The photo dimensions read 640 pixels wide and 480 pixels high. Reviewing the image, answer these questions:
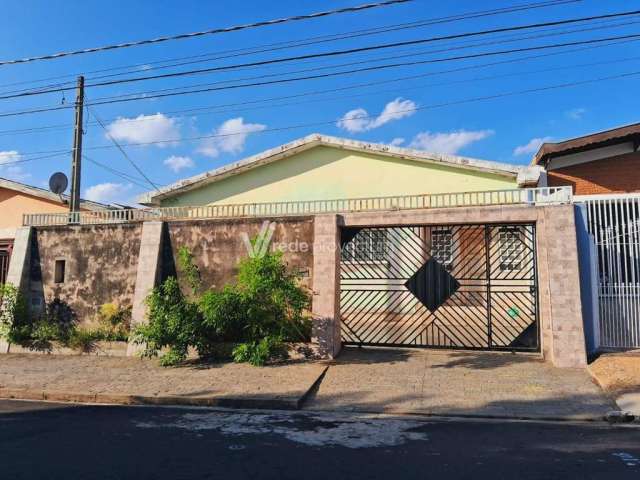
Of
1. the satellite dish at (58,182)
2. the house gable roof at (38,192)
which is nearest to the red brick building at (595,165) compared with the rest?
the satellite dish at (58,182)

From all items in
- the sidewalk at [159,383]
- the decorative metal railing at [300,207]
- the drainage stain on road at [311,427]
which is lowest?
the drainage stain on road at [311,427]

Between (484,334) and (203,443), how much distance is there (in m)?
8.11

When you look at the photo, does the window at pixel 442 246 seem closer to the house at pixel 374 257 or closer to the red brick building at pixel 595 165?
the house at pixel 374 257

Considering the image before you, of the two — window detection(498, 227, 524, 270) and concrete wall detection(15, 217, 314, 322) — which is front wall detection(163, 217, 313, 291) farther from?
window detection(498, 227, 524, 270)

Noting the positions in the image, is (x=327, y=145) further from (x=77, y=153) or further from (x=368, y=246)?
(x=77, y=153)

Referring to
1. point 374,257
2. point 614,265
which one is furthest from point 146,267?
point 614,265

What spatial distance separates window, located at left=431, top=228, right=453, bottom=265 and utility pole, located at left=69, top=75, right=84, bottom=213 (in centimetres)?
1040

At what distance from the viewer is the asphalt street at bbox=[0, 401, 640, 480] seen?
434 cm

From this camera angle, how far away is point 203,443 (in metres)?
5.22

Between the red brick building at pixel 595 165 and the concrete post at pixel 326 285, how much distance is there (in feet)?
21.1

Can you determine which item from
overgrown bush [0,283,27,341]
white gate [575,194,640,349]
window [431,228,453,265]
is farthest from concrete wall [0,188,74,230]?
white gate [575,194,640,349]

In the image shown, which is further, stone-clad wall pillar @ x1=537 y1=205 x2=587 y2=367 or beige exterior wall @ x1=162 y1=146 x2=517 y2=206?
beige exterior wall @ x1=162 y1=146 x2=517 y2=206

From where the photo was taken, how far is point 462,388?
754 cm

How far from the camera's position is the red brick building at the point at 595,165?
41.9 ft
